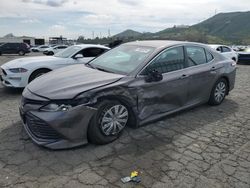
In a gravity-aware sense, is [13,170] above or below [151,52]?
below

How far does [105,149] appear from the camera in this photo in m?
3.68

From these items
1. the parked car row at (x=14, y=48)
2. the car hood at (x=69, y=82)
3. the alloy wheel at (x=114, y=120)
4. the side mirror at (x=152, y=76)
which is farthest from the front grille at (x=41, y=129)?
the parked car row at (x=14, y=48)

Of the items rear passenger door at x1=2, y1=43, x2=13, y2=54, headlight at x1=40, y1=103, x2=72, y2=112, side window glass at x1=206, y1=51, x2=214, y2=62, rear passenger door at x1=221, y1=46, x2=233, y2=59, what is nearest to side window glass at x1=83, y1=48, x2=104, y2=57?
side window glass at x1=206, y1=51, x2=214, y2=62

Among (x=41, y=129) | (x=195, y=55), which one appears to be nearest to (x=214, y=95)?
(x=195, y=55)

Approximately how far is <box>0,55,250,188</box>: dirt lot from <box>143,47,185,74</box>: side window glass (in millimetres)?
1054

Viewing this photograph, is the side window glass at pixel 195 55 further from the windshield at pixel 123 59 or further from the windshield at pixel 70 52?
the windshield at pixel 70 52

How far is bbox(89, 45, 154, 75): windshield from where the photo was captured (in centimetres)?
429

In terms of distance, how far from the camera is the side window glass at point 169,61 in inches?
171

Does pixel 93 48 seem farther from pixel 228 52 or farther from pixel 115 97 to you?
pixel 228 52

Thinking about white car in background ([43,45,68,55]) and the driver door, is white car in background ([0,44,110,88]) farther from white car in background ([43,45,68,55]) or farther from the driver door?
white car in background ([43,45,68,55])

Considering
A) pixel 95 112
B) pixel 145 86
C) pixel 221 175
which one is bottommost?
pixel 221 175

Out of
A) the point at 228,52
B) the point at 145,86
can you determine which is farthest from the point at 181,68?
the point at 228,52

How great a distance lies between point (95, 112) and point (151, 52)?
1616mm

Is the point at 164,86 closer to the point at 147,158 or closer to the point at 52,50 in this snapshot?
the point at 147,158
